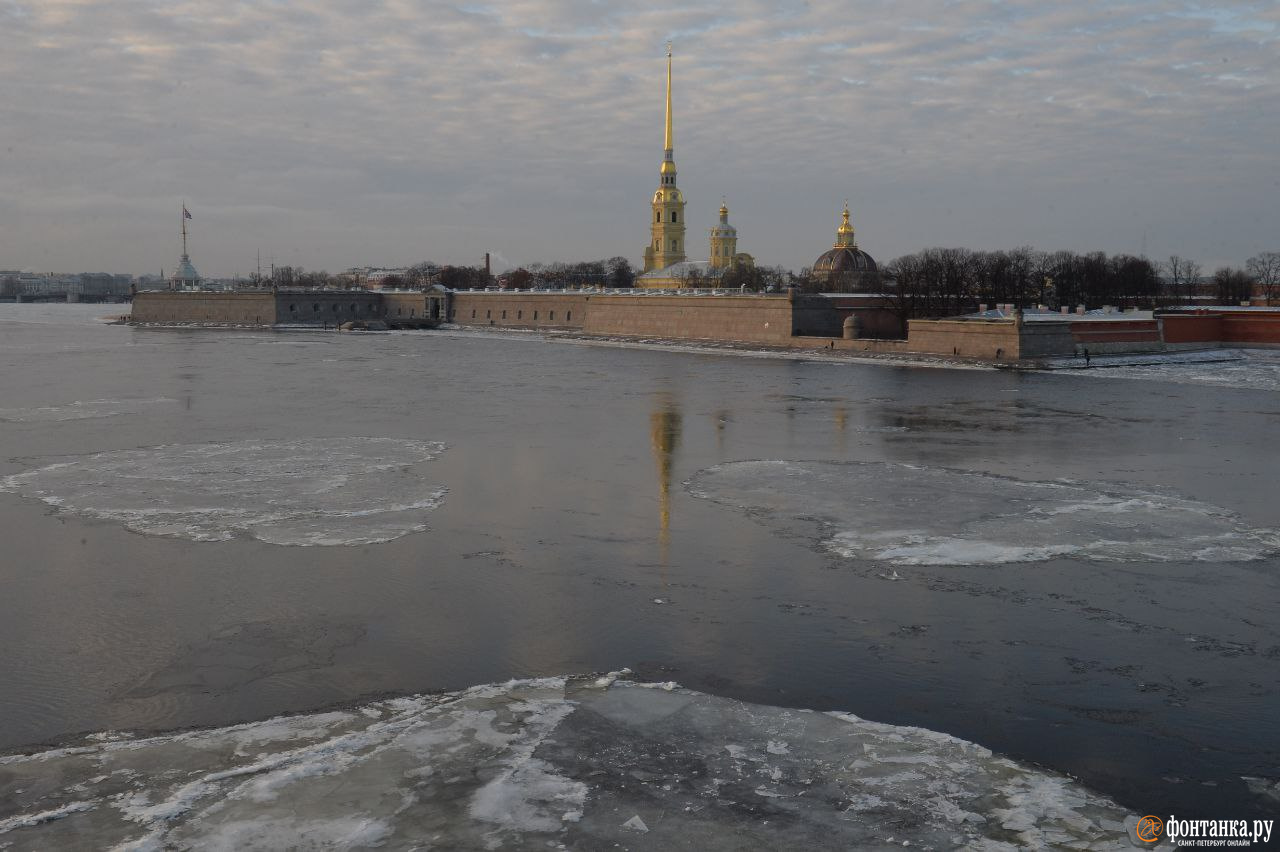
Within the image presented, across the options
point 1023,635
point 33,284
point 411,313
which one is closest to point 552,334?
point 411,313

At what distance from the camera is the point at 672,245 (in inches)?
2832

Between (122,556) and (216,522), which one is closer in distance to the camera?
(122,556)

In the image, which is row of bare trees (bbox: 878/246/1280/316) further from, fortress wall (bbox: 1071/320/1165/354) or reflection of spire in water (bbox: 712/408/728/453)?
reflection of spire in water (bbox: 712/408/728/453)

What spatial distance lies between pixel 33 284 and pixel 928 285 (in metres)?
144

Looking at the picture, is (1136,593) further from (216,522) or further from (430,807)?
(216,522)

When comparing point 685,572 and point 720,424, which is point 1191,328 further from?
point 685,572

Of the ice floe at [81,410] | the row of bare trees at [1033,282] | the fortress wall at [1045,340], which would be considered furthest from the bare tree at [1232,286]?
the ice floe at [81,410]

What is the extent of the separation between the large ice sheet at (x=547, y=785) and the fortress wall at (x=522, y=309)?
43325mm

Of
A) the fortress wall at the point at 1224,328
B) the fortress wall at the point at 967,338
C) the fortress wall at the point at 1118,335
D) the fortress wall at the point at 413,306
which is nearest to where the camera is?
the fortress wall at the point at 967,338

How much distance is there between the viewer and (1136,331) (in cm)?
3222

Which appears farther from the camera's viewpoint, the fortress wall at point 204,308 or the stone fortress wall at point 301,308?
the fortress wall at point 204,308

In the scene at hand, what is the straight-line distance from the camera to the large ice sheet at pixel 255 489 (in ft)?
29.8

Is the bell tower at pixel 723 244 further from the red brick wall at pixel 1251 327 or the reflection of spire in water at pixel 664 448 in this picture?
the reflection of spire in water at pixel 664 448

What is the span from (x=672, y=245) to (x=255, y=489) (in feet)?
206
